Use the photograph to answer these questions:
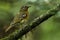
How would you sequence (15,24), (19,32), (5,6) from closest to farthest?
(19,32) < (15,24) < (5,6)

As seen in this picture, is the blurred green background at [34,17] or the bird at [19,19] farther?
the blurred green background at [34,17]

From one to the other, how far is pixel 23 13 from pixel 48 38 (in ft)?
9.83

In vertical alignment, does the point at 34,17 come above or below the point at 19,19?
above

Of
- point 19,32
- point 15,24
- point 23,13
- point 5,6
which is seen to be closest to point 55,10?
point 19,32

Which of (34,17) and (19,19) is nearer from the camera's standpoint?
(19,19)

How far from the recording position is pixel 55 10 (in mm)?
3465

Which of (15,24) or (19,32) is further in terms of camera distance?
(15,24)

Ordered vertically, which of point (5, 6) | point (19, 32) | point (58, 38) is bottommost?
point (19, 32)

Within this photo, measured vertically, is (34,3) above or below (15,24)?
above

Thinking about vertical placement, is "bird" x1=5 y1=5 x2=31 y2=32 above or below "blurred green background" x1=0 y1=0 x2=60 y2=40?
below

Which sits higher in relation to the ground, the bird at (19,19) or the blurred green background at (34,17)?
the blurred green background at (34,17)

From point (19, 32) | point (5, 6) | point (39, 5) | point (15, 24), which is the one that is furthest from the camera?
point (5, 6)

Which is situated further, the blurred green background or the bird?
the blurred green background

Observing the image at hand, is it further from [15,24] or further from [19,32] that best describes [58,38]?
[19,32]
